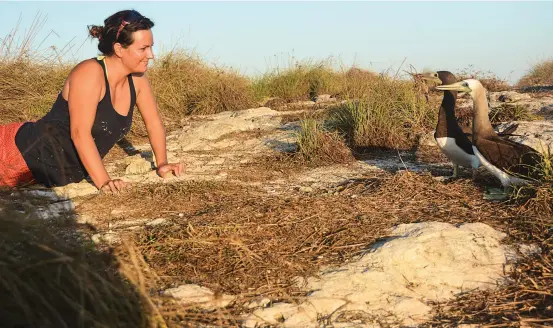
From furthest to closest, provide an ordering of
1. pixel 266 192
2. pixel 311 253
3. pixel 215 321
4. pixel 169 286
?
pixel 266 192, pixel 311 253, pixel 169 286, pixel 215 321

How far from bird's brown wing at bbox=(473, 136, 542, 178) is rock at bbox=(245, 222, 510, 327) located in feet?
2.41

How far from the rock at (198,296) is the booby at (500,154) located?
6.88 feet

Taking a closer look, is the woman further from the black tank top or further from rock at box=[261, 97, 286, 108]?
rock at box=[261, 97, 286, 108]

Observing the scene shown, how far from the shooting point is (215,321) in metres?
2.05

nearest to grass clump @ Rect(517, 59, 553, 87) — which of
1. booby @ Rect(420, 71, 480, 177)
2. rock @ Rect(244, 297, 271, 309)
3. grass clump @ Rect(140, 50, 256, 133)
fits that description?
grass clump @ Rect(140, 50, 256, 133)

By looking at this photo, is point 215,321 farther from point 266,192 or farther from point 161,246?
point 266,192

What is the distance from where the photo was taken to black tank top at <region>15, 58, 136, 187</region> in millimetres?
3910

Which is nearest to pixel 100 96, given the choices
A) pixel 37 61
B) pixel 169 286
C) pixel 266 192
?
pixel 266 192

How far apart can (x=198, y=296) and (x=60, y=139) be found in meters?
2.35

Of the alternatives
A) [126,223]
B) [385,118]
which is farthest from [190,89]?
[126,223]

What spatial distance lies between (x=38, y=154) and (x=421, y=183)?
9.14 feet

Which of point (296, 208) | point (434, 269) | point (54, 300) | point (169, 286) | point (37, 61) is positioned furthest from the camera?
point (37, 61)

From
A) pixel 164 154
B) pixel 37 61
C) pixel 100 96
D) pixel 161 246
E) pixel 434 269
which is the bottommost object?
pixel 434 269

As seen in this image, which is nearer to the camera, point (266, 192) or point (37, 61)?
point (266, 192)
